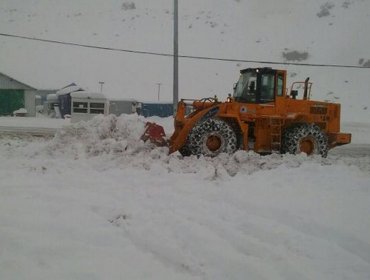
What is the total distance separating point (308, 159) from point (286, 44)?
51121 millimetres

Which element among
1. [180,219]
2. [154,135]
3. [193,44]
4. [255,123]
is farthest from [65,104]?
[180,219]

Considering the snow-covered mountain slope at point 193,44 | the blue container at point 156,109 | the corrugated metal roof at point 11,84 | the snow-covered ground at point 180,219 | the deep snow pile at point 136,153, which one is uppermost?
the snow-covered mountain slope at point 193,44

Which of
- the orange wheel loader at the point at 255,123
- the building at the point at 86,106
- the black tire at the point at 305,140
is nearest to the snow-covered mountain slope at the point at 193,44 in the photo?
the building at the point at 86,106

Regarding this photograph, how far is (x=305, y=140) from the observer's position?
35.2 feet

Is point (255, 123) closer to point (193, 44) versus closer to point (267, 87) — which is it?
point (267, 87)

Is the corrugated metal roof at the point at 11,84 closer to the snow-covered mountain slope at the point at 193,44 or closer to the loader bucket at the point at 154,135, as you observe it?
the snow-covered mountain slope at the point at 193,44

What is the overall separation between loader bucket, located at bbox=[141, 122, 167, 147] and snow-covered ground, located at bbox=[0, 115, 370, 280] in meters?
1.37

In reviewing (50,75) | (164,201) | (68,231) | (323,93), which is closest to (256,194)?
(164,201)

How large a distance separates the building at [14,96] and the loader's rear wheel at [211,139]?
103 ft

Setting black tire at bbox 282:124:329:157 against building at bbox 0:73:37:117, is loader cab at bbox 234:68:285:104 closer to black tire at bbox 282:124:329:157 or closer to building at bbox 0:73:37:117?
black tire at bbox 282:124:329:157

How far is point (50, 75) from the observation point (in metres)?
54.8

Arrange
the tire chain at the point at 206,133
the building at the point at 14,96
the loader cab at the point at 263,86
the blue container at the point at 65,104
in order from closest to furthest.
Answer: the tire chain at the point at 206,133 < the loader cab at the point at 263,86 < the blue container at the point at 65,104 < the building at the point at 14,96

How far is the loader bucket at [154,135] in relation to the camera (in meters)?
10.1

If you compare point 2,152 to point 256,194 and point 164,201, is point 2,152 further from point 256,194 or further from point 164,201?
point 256,194
